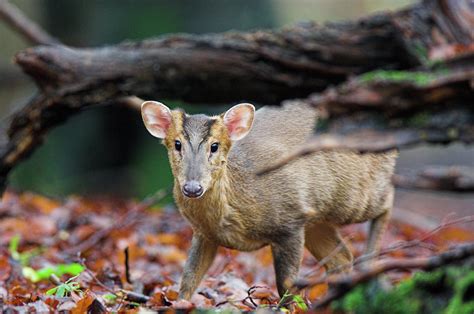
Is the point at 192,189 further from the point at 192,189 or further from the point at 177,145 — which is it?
the point at 177,145

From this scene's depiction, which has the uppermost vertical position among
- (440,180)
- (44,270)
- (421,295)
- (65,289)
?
(440,180)

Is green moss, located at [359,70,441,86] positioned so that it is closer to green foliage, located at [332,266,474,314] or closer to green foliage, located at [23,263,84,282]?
green foliage, located at [332,266,474,314]

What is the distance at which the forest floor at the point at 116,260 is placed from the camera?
203 inches

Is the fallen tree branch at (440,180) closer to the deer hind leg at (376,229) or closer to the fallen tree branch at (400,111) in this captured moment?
the fallen tree branch at (400,111)

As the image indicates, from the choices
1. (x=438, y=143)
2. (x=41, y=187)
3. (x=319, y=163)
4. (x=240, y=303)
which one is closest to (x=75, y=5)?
(x=41, y=187)

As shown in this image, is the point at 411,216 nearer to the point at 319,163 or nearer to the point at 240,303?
the point at 319,163

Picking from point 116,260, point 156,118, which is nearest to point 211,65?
point 156,118

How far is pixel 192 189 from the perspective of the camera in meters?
5.51

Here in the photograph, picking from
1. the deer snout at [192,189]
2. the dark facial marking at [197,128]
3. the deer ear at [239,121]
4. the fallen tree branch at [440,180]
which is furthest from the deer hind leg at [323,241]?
the fallen tree branch at [440,180]

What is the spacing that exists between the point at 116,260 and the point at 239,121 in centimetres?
233

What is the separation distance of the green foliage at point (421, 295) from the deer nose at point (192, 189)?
1.89m

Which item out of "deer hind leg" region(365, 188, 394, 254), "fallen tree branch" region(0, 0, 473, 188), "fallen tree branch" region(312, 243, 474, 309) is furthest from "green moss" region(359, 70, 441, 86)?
"fallen tree branch" region(0, 0, 473, 188)

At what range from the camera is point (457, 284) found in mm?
3680

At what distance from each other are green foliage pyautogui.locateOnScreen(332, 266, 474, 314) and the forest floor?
57 cm
